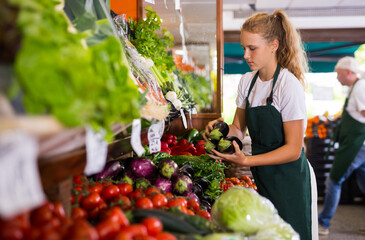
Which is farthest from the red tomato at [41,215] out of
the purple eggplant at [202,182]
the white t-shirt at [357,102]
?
the white t-shirt at [357,102]

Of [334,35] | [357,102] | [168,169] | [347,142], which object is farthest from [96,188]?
[334,35]

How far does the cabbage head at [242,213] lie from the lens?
57.1 inches

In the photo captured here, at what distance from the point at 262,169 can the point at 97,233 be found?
1608 millimetres

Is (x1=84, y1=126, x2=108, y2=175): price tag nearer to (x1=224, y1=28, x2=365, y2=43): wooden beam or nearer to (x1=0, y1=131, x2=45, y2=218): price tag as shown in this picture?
(x1=0, y1=131, x2=45, y2=218): price tag

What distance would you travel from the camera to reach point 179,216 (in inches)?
53.4

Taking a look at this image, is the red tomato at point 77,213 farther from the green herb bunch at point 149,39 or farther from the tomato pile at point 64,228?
the green herb bunch at point 149,39

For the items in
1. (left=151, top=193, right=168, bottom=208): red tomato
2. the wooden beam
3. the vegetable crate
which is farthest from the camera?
the wooden beam

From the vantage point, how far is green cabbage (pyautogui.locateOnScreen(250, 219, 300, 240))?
1.40m

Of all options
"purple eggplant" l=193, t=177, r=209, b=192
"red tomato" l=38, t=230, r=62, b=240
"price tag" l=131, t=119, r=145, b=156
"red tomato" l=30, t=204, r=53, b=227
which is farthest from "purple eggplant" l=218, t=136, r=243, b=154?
"red tomato" l=38, t=230, r=62, b=240

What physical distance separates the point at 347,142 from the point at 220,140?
3662 millimetres

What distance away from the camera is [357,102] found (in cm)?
507

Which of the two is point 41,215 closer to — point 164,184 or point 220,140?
point 164,184

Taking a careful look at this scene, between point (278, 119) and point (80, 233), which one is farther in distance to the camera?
point (278, 119)

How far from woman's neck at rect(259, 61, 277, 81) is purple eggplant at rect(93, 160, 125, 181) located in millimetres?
1115
